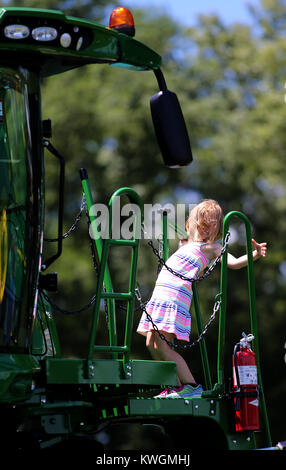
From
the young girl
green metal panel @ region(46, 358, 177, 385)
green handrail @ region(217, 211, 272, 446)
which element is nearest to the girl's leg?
the young girl

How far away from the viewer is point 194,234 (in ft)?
22.9

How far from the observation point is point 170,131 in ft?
18.0

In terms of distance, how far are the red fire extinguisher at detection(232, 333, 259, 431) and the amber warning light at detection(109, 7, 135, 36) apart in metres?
2.37

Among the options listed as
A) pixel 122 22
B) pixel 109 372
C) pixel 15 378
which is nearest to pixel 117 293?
pixel 109 372

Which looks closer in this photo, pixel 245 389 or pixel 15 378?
pixel 15 378

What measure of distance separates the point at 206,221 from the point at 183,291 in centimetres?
60

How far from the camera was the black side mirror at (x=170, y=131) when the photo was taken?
5461mm

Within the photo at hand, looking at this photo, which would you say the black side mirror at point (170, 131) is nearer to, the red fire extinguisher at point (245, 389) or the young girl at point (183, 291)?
the young girl at point (183, 291)

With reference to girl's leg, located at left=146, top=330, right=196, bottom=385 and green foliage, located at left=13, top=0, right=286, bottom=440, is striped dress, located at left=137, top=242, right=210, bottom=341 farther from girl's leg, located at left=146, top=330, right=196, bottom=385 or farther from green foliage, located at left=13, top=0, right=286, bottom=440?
green foliage, located at left=13, top=0, right=286, bottom=440

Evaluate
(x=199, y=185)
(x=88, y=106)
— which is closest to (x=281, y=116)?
(x=199, y=185)

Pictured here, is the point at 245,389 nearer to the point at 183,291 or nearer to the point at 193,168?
the point at 183,291

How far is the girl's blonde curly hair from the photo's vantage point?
6.87 metres

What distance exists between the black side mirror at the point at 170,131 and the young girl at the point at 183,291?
143cm
